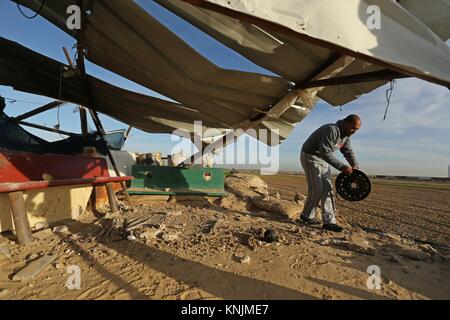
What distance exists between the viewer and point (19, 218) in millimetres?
2736

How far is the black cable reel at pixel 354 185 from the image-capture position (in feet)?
12.9

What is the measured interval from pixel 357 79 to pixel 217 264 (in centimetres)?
251

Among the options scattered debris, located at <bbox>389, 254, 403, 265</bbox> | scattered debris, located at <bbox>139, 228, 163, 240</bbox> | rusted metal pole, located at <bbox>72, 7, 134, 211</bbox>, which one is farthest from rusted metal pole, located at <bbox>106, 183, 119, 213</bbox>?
scattered debris, located at <bbox>389, 254, 403, 265</bbox>

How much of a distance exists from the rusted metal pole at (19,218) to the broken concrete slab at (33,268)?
0.44 m

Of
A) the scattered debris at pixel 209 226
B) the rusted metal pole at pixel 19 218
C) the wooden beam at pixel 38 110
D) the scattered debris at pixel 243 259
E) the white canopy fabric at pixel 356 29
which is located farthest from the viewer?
the wooden beam at pixel 38 110

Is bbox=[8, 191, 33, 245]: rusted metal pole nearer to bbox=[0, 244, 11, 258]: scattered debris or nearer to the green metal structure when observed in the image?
bbox=[0, 244, 11, 258]: scattered debris

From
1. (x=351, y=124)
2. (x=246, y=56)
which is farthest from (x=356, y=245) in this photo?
(x=246, y=56)

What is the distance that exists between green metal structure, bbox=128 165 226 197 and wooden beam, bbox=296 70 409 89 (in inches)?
129

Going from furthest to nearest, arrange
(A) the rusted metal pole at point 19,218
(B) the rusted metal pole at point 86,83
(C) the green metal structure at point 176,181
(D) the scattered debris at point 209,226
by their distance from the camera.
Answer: (C) the green metal structure at point 176,181
(D) the scattered debris at point 209,226
(B) the rusted metal pole at point 86,83
(A) the rusted metal pole at point 19,218

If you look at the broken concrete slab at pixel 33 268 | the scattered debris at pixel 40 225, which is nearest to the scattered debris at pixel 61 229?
the scattered debris at pixel 40 225

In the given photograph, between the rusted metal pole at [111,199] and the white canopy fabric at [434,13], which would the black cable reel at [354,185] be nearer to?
the white canopy fabric at [434,13]

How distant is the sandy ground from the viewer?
2.02 meters
